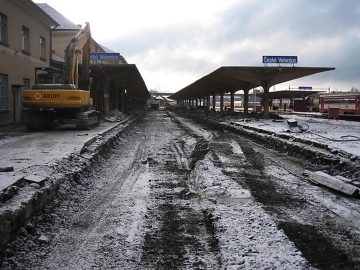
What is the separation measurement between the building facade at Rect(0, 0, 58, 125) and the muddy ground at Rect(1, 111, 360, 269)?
541 inches

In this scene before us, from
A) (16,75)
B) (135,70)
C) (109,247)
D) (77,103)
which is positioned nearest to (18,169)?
(109,247)

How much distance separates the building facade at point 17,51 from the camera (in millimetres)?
19375

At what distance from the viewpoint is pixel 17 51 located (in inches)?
813

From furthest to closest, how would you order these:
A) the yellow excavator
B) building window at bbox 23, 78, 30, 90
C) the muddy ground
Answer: building window at bbox 23, 78, 30, 90
the yellow excavator
the muddy ground

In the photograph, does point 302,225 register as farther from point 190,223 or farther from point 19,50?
point 19,50

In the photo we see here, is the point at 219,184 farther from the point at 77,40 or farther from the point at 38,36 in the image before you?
the point at 38,36

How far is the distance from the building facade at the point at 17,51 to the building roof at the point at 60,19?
628 inches

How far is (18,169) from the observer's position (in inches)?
272

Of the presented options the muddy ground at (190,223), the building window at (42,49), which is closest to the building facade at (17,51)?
the building window at (42,49)

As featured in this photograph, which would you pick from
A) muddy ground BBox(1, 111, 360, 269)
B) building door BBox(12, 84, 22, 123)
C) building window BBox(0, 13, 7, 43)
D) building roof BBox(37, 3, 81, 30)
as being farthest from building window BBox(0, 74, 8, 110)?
building roof BBox(37, 3, 81, 30)

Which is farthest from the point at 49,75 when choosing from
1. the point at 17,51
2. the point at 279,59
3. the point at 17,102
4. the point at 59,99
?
the point at 279,59

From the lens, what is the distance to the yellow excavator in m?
15.9

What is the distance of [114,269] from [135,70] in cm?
2899

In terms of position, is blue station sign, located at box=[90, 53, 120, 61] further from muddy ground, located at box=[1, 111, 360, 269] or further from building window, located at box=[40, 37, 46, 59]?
muddy ground, located at box=[1, 111, 360, 269]
